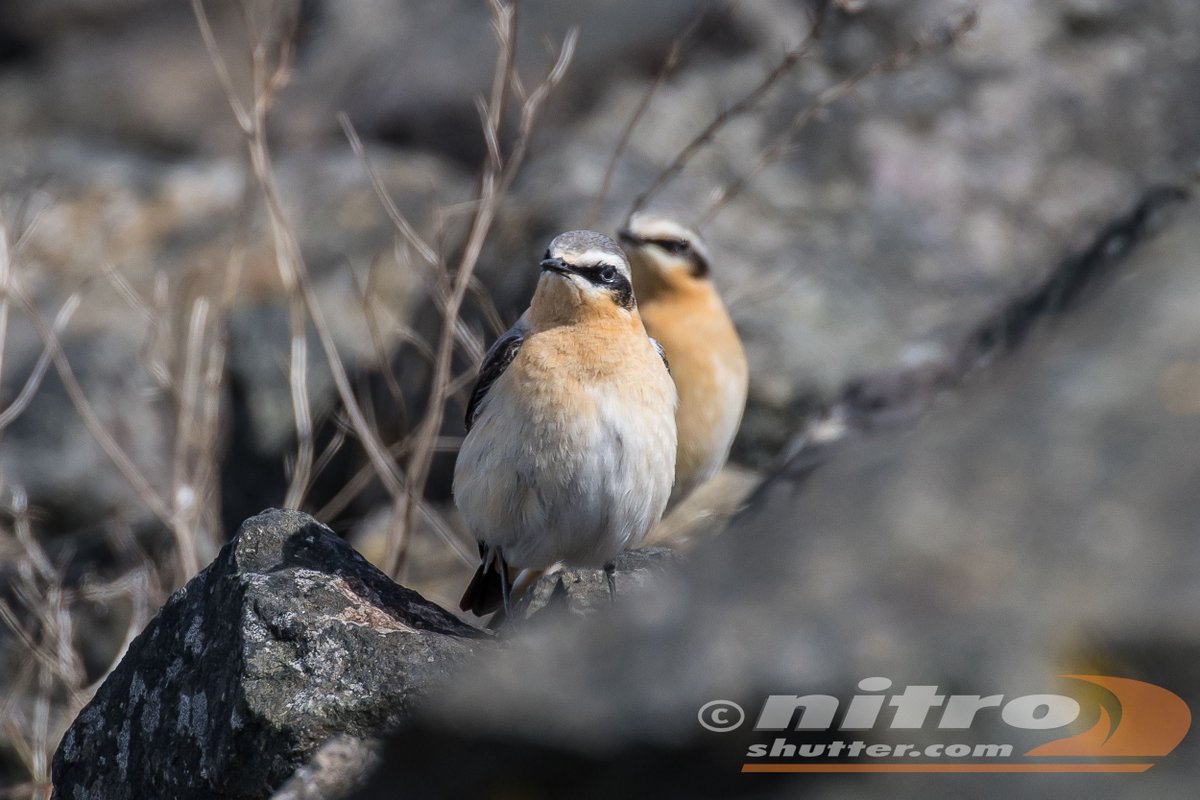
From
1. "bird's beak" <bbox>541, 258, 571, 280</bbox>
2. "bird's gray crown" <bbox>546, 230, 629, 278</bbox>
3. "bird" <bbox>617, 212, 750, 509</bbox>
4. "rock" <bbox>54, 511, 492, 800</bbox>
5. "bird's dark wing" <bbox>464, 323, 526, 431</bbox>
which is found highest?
"bird" <bbox>617, 212, 750, 509</bbox>

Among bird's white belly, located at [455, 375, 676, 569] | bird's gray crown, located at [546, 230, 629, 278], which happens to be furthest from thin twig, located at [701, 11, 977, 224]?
bird's white belly, located at [455, 375, 676, 569]

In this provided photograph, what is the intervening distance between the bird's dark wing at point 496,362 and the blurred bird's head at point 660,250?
2.41m

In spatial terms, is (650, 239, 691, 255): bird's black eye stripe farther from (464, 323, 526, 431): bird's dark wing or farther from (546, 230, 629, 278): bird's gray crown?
(464, 323, 526, 431): bird's dark wing

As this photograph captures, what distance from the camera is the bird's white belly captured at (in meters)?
6.17

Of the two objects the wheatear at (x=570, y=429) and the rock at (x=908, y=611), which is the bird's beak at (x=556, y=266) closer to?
the wheatear at (x=570, y=429)

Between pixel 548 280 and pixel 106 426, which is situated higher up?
pixel 106 426

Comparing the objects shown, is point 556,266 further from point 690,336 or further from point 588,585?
point 690,336

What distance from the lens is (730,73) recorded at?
582 inches

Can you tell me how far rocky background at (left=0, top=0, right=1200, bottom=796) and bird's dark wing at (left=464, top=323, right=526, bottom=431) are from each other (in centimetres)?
114

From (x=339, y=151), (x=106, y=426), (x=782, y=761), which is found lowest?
(x=782, y=761)

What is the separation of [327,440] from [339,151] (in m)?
6.48

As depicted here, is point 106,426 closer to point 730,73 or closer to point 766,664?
point 730,73

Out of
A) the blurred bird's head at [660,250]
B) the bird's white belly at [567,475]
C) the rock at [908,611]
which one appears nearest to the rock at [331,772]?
the rock at [908,611]

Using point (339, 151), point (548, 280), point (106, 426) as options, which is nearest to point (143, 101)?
point (339, 151)
